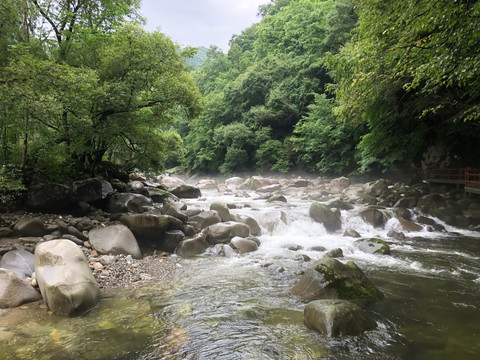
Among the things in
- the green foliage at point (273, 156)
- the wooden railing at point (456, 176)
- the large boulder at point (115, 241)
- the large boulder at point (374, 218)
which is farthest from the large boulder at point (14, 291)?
the green foliage at point (273, 156)

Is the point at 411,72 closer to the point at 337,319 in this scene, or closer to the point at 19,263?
the point at 337,319

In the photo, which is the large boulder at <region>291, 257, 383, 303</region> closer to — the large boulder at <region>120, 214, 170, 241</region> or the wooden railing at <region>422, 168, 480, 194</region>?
the large boulder at <region>120, 214, 170, 241</region>

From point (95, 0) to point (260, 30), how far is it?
39.3m

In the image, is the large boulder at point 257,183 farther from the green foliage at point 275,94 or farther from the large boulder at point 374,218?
the large boulder at point 374,218

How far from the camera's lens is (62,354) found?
13.1 feet

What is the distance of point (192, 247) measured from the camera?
8.95 metres

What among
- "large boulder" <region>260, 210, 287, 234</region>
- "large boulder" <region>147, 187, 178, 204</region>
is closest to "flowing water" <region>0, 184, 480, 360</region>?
"large boulder" <region>260, 210, 287, 234</region>

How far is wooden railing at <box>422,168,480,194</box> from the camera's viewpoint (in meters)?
13.7

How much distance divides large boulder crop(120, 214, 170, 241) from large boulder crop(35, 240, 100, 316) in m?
3.15

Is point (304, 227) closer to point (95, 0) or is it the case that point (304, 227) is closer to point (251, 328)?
point (251, 328)

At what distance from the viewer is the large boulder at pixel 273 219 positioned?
11.8 metres

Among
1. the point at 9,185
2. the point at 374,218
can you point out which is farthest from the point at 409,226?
the point at 9,185

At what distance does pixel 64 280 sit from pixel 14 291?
1.01 meters

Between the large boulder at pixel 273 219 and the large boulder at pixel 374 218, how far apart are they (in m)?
3.50
